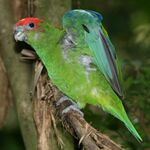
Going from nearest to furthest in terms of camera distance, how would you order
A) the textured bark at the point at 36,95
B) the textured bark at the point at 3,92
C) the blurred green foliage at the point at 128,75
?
the textured bark at the point at 36,95, the textured bark at the point at 3,92, the blurred green foliage at the point at 128,75

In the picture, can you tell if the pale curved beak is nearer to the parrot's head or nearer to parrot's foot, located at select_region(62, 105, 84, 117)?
the parrot's head

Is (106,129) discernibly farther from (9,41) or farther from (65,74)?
(9,41)

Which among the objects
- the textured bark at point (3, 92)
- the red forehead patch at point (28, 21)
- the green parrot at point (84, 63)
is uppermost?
the red forehead patch at point (28, 21)

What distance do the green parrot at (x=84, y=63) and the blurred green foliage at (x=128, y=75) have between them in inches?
17.1

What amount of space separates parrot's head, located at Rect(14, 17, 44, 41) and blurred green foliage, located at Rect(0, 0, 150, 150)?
32.5 inches

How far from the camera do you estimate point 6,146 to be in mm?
4043

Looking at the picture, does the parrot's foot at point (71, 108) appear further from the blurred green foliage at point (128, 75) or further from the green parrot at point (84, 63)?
the blurred green foliage at point (128, 75)

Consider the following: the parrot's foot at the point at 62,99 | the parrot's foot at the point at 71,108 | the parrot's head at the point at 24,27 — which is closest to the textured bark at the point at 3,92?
the parrot's head at the point at 24,27

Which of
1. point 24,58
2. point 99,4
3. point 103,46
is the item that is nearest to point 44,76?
point 24,58

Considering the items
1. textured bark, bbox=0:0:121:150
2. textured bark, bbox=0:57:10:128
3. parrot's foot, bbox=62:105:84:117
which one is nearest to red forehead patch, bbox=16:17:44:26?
textured bark, bbox=0:0:121:150

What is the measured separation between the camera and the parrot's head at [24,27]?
2.88 meters

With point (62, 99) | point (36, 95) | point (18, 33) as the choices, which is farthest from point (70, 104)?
point (18, 33)

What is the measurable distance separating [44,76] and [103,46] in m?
0.48

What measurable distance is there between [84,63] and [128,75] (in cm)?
91
